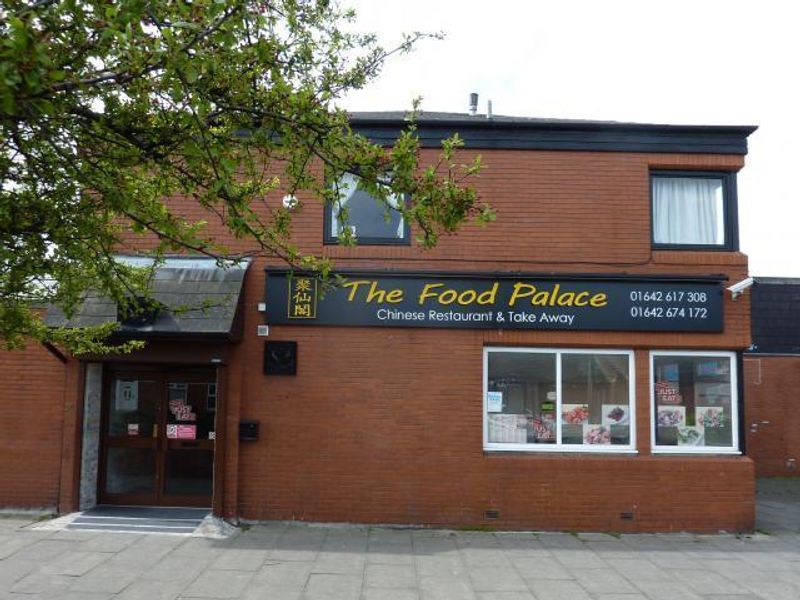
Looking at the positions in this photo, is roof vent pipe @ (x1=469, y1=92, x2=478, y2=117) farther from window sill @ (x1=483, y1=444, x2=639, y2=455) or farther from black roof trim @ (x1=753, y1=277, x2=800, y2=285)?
black roof trim @ (x1=753, y1=277, x2=800, y2=285)

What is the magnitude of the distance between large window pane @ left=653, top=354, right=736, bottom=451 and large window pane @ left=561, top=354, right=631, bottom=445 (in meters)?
0.47

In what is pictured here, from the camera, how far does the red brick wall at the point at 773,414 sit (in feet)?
50.8

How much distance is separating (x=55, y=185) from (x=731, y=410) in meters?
8.88

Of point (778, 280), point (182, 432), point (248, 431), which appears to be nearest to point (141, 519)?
point (182, 432)

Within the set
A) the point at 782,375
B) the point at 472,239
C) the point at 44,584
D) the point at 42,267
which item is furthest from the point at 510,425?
the point at 782,375

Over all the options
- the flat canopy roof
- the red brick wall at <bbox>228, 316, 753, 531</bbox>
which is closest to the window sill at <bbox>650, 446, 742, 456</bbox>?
the red brick wall at <bbox>228, 316, 753, 531</bbox>

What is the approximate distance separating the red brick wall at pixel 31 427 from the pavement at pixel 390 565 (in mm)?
528

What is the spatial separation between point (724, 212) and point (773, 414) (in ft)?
24.8

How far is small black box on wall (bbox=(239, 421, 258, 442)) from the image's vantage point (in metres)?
9.42

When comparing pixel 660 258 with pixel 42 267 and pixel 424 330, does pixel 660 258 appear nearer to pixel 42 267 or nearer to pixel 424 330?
pixel 424 330

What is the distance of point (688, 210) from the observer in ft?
33.4

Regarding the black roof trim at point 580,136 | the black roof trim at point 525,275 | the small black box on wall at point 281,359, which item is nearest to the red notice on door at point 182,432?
the small black box on wall at point 281,359

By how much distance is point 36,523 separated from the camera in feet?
29.3

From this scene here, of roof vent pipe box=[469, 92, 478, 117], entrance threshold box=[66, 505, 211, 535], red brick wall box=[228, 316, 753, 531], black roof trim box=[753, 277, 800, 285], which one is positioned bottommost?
entrance threshold box=[66, 505, 211, 535]
